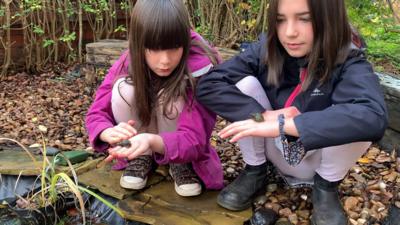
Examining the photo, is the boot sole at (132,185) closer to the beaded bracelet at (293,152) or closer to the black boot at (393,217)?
the beaded bracelet at (293,152)

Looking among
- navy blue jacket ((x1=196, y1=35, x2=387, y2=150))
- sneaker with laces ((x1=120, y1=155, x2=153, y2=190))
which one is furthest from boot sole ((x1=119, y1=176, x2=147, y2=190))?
navy blue jacket ((x1=196, y1=35, x2=387, y2=150))

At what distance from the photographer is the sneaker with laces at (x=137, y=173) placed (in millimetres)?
2277

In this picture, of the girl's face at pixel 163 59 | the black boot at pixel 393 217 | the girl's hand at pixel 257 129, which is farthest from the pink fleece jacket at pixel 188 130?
the black boot at pixel 393 217

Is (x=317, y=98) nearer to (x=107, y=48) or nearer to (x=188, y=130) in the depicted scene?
(x=188, y=130)

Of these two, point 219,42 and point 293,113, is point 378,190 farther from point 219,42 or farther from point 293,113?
point 219,42

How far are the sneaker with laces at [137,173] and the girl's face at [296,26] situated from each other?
907 millimetres

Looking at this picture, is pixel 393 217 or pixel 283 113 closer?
pixel 283 113

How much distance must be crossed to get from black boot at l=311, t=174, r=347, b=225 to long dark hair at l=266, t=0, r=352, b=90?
1.38 feet

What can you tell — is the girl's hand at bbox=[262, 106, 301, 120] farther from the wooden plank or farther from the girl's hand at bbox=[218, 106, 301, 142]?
the wooden plank

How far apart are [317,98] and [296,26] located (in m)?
0.30

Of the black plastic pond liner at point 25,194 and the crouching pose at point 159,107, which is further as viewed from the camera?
the black plastic pond liner at point 25,194

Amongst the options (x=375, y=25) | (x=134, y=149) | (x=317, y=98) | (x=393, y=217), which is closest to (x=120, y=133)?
(x=134, y=149)

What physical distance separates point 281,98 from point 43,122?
2.08 m

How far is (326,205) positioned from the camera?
1986 mm
